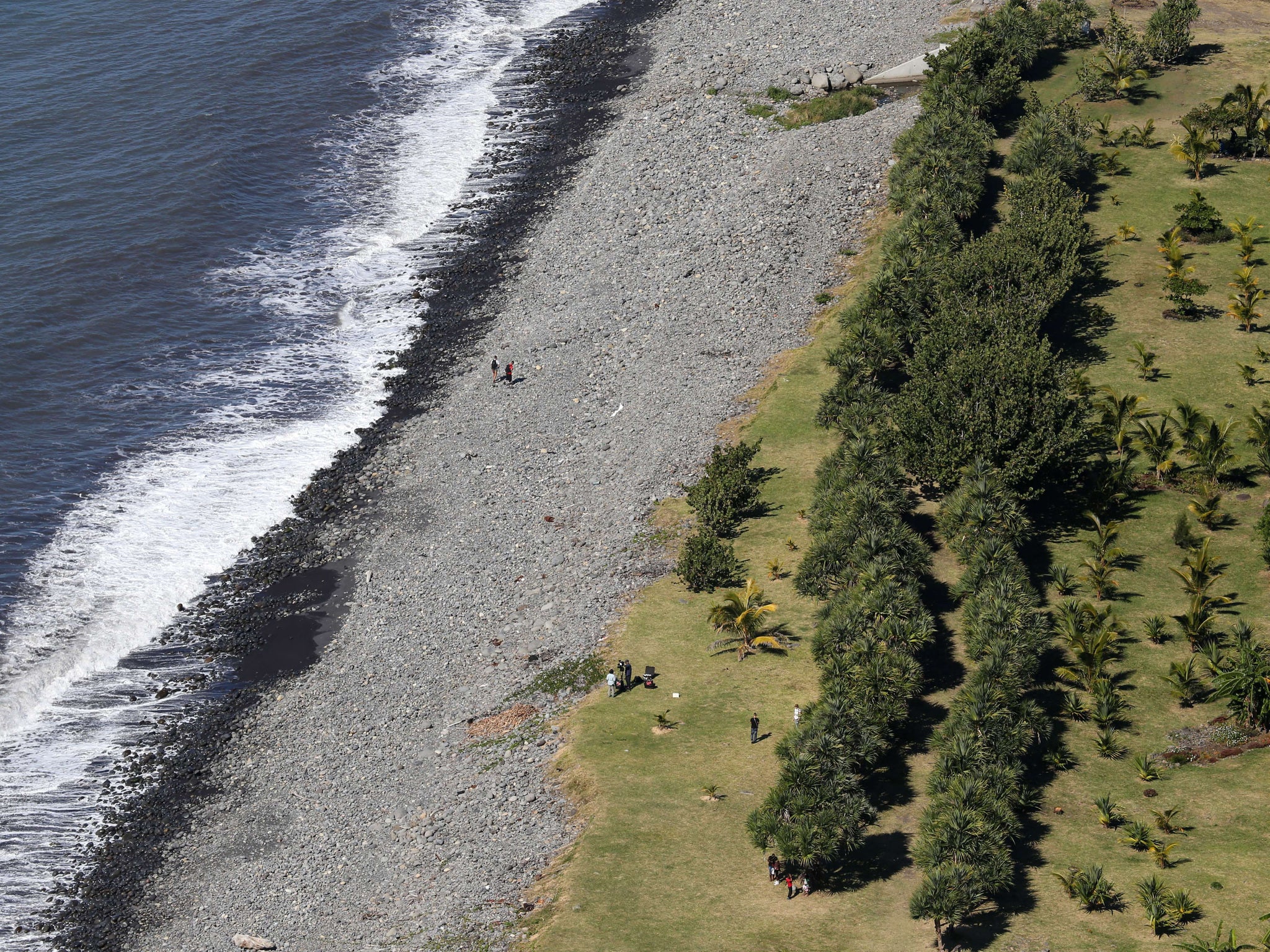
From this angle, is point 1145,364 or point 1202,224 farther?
point 1202,224

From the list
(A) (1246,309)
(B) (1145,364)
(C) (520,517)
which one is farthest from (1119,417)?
(C) (520,517)

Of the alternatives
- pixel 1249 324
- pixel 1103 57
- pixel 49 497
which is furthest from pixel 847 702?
pixel 1103 57

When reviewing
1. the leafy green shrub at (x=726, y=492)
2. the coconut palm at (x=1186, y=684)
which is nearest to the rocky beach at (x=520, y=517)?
the leafy green shrub at (x=726, y=492)

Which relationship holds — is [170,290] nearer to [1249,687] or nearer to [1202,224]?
[1202,224]

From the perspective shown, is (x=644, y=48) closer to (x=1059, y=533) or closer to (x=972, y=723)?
(x=1059, y=533)

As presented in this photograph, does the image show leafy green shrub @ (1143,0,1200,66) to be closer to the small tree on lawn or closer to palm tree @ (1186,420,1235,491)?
palm tree @ (1186,420,1235,491)

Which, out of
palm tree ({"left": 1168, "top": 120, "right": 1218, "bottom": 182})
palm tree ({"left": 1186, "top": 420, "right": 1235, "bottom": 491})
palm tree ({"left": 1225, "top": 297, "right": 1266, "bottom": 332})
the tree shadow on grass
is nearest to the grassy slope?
palm tree ({"left": 1225, "top": 297, "right": 1266, "bottom": 332})
